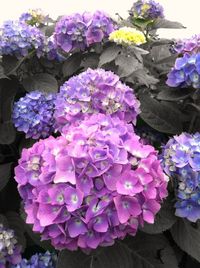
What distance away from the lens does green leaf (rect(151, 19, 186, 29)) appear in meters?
2.29

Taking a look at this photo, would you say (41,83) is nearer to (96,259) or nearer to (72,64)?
(72,64)

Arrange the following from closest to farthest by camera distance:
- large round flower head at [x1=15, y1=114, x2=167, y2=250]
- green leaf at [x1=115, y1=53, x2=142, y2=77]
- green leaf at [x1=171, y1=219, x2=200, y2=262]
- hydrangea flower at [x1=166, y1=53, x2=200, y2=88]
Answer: large round flower head at [x1=15, y1=114, x2=167, y2=250]
green leaf at [x1=171, y1=219, x2=200, y2=262]
hydrangea flower at [x1=166, y1=53, x2=200, y2=88]
green leaf at [x1=115, y1=53, x2=142, y2=77]

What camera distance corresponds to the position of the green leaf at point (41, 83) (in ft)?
6.55

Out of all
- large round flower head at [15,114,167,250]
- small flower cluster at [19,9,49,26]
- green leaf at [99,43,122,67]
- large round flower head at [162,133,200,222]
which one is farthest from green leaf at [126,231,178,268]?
small flower cluster at [19,9,49,26]

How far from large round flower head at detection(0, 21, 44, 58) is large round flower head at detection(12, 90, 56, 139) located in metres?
0.23

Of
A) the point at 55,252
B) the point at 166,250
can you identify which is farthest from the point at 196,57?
the point at 55,252

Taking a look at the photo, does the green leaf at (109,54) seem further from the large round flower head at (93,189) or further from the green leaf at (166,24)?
the large round flower head at (93,189)

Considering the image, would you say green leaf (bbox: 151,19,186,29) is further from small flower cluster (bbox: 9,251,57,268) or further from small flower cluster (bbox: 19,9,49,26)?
small flower cluster (bbox: 9,251,57,268)

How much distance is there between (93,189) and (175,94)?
0.65 m

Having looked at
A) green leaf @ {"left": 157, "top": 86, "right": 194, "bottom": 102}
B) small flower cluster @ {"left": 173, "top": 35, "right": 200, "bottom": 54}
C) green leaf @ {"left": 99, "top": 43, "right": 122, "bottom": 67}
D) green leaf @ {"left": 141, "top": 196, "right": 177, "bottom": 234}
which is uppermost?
small flower cluster @ {"left": 173, "top": 35, "right": 200, "bottom": 54}

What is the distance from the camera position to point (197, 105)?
179 cm

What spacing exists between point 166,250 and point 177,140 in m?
0.36

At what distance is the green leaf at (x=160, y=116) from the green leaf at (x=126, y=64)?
9 cm

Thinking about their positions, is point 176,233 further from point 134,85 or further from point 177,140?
point 134,85
